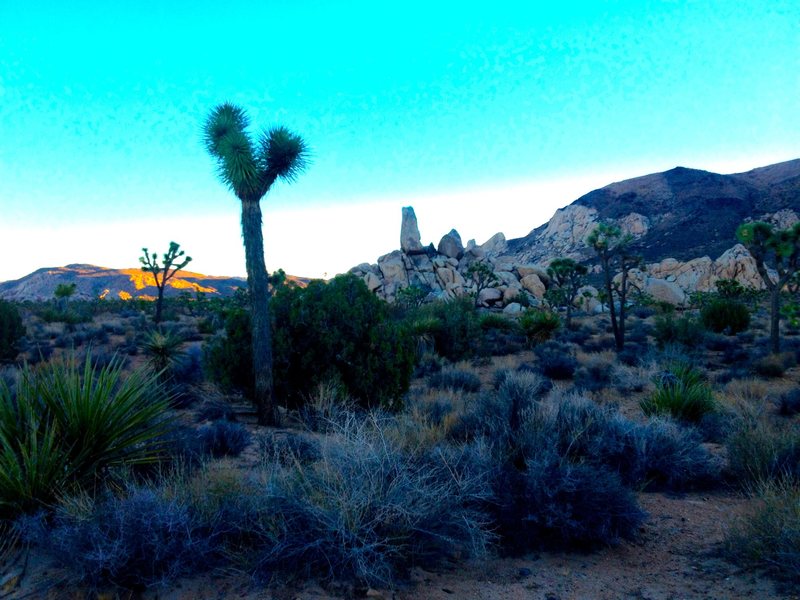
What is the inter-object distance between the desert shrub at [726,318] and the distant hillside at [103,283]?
7592 centimetres

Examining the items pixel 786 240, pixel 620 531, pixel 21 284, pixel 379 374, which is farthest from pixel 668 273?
pixel 21 284

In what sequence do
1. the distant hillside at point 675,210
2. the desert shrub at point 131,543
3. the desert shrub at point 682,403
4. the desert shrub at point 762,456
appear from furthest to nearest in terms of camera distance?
1. the distant hillside at point 675,210
2. the desert shrub at point 682,403
3. the desert shrub at point 762,456
4. the desert shrub at point 131,543

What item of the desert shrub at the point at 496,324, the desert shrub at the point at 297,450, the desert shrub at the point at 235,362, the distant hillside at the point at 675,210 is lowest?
the desert shrub at the point at 496,324

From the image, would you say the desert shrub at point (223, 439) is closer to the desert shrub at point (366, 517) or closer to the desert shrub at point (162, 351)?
the desert shrub at point (366, 517)

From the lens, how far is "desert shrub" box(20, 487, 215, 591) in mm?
4160

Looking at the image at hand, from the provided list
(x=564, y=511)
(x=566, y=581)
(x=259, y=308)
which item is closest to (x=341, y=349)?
(x=259, y=308)

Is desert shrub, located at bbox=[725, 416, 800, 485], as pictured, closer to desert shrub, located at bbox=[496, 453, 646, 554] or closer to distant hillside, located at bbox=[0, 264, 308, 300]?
desert shrub, located at bbox=[496, 453, 646, 554]

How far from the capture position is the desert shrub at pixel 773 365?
55.4 feet

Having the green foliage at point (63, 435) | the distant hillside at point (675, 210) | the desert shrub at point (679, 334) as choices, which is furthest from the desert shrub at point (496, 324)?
the distant hillside at point (675, 210)

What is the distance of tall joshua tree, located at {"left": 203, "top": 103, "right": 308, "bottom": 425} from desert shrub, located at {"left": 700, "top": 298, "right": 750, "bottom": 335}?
78.4ft

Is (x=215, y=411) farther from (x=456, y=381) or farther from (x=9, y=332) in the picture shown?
(x=9, y=332)

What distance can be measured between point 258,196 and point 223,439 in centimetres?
468

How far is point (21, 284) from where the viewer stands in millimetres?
111750

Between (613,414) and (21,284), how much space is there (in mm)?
127636
